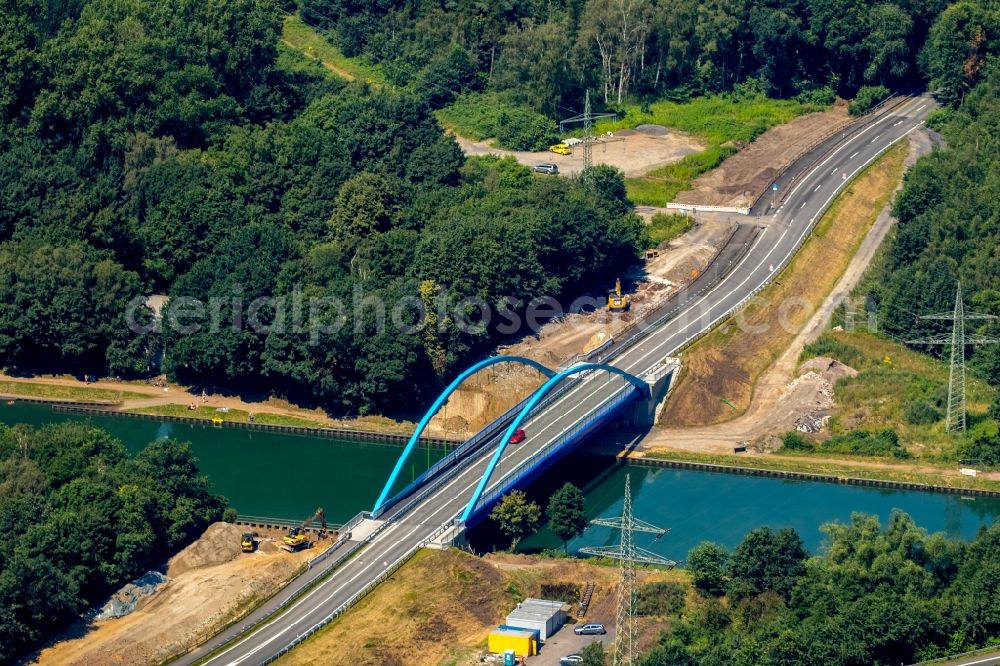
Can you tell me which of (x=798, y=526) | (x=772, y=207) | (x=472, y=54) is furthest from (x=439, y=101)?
(x=798, y=526)

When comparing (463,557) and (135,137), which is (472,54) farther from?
(463,557)

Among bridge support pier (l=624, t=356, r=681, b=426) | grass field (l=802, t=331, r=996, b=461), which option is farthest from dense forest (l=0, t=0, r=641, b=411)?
grass field (l=802, t=331, r=996, b=461)

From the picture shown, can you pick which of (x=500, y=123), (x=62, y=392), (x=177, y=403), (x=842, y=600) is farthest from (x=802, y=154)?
(x=842, y=600)

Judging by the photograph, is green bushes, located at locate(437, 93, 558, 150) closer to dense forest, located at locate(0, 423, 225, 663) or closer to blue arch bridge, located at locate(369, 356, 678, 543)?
blue arch bridge, located at locate(369, 356, 678, 543)

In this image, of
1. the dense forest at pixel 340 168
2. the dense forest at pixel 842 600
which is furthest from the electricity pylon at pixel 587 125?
the dense forest at pixel 842 600

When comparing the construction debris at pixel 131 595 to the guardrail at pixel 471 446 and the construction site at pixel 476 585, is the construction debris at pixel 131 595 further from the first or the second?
the guardrail at pixel 471 446
